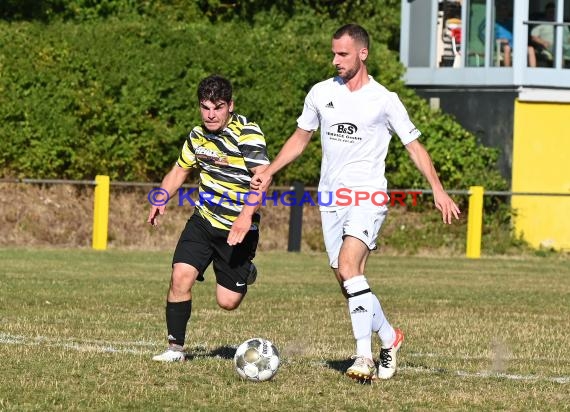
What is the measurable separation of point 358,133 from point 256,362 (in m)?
1.61

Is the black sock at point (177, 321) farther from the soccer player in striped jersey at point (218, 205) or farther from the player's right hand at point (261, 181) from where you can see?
the player's right hand at point (261, 181)

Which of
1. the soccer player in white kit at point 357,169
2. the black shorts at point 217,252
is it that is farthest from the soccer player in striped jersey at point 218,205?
the soccer player in white kit at point 357,169

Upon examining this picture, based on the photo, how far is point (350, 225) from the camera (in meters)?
9.05

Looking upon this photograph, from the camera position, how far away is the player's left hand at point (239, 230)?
9234 mm

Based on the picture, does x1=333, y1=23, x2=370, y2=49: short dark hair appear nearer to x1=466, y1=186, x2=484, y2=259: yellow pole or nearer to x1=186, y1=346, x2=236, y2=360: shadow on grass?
x1=186, y1=346, x2=236, y2=360: shadow on grass

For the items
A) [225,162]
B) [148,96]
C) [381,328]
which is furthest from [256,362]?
[148,96]

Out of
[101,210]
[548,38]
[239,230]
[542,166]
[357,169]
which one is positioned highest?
[548,38]

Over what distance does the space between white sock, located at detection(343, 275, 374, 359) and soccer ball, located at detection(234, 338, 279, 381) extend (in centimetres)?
55

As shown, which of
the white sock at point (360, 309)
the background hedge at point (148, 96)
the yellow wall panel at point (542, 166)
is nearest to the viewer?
the white sock at point (360, 309)

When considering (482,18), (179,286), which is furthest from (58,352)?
(482,18)

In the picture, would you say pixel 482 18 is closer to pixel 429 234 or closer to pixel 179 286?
pixel 429 234

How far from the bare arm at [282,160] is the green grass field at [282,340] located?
1.24 meters

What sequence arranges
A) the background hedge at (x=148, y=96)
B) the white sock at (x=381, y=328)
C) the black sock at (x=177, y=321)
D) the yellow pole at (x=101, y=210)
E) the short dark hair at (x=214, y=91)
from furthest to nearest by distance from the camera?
the background hedge at (x=148, y=96), the yellow pole at (x=101, y=210), the black sock at (x=177, y=321), the short dark hair at (x=214, y=91), the white sock at (x=381, y=328)

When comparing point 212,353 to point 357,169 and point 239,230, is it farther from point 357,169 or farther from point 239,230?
point 357,169
